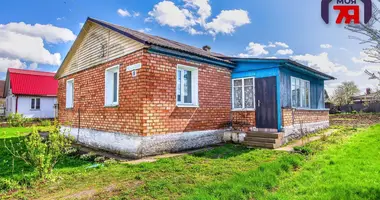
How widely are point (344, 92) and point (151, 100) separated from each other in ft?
142

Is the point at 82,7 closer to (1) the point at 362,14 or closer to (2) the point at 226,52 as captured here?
(1) the point at 362,14

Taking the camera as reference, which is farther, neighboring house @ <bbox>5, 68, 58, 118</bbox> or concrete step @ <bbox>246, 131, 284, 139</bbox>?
neighboring house @ <bbox>5, 68, 58, 118</bbox>

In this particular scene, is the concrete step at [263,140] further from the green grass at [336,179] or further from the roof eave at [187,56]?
the roof eave at [187,56]

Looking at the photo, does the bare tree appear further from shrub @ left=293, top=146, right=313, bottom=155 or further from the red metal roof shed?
the red metal roof shed

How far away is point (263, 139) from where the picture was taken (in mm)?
8242

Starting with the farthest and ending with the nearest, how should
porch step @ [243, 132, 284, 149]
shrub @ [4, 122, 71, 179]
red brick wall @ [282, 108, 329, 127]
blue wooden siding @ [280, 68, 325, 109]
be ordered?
blue wooden siding @ [280, 68, 325, 109] < red brick wall @ [282, 108, 329, 127] < porch step @ [243, 132, 284, 149] < shrub @ [4, 122, 71, 179]

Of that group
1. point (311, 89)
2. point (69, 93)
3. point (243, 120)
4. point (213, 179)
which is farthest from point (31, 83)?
point (311, 89)

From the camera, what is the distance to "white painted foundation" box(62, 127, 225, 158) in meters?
6.75

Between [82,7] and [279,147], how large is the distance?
1012cm

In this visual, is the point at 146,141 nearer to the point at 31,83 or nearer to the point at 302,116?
the point at 302,116

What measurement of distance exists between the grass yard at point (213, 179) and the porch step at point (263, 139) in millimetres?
1607

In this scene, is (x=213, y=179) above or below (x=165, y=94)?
below

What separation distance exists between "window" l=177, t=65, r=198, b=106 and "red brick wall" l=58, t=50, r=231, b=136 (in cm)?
21

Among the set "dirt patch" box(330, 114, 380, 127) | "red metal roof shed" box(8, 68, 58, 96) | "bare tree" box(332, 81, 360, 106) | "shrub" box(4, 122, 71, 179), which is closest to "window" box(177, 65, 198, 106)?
"shrub" box(4, 122, 71, 179)
